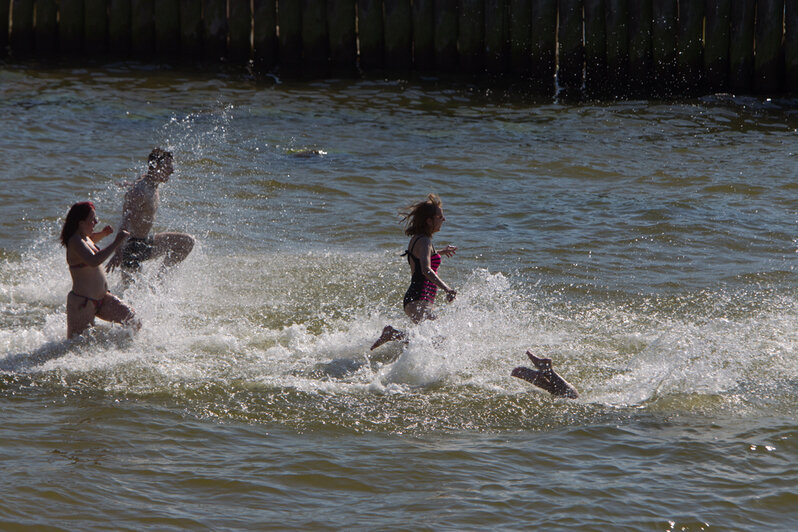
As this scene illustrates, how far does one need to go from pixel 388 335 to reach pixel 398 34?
1178cm

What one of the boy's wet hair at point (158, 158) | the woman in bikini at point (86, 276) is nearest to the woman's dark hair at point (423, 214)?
the woman in bikini at point (86, 276)

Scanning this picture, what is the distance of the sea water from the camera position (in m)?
6.23

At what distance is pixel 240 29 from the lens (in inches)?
779

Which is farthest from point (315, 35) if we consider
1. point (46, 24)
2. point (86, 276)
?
point (86, 276)

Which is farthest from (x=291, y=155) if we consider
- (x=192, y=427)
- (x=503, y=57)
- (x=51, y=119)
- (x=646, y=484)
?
(x=646, y=484)

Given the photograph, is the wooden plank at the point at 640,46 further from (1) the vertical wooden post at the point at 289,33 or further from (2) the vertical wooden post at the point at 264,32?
(2) the vertical wooden post at the point at 264,32

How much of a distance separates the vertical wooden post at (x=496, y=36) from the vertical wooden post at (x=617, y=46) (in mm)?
1875

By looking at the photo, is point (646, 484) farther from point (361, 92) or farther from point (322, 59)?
point (322, 59)

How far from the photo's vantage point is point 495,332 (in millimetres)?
9219

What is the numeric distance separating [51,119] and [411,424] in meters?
11.5

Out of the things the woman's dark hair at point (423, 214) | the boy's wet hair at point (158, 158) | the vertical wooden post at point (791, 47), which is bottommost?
the woman's dark hair at point (423, 214)

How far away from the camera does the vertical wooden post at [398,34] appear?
19.0m

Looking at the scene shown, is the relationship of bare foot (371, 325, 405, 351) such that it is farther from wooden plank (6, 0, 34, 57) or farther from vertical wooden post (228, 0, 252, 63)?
wooden plank (6, 0, 34, 57)

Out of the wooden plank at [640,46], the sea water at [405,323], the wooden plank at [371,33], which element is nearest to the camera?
the sea water at [405,323]
